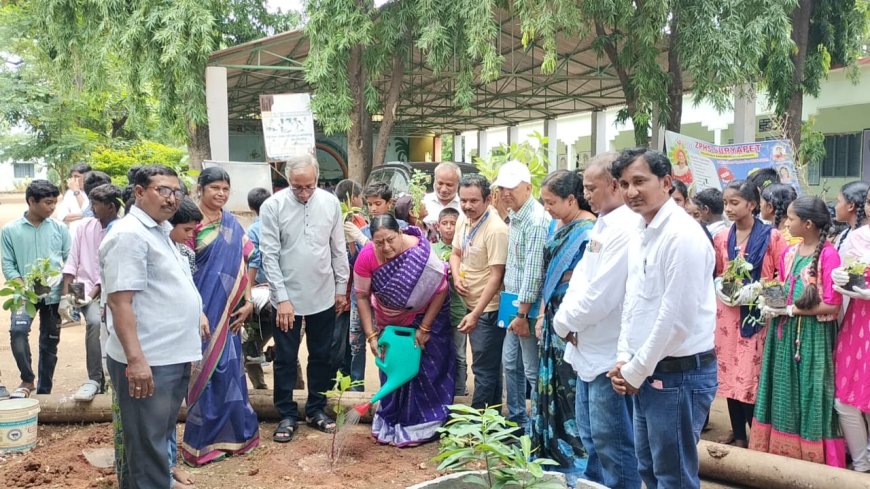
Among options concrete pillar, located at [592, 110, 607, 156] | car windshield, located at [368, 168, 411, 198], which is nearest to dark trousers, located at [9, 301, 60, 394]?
car windshield, located at [368, 168, 411, 198]

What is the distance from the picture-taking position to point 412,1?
12.0 m

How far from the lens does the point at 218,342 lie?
438 centimetres

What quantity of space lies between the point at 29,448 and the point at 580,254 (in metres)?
3.59

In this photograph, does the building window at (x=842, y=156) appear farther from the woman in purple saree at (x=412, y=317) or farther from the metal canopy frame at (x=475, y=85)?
the woman in purple saree at (x=412, y=317)

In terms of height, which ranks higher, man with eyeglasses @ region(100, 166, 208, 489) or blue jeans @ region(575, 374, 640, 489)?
man with eyeglasses @ region(100, 166, 208, 489)

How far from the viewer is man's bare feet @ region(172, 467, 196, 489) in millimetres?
3973

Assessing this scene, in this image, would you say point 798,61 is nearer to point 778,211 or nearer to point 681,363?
point 778,211

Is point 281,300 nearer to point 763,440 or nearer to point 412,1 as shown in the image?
point 763,440

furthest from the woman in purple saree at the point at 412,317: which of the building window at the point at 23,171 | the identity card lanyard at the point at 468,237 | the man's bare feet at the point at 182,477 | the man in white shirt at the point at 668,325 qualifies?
the building window at the point at 23,171

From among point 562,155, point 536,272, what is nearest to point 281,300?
point 536,272

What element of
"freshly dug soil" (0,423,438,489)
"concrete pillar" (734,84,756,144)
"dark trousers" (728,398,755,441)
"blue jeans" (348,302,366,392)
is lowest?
"freshly dug soil" (0,423,438,489)

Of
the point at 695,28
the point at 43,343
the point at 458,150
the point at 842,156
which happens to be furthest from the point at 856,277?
the point at 458,150

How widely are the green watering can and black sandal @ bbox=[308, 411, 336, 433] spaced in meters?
0.46

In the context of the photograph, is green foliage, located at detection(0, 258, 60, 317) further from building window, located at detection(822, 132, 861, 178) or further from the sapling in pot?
building window, located at detection(822, 132, 861, 178)
